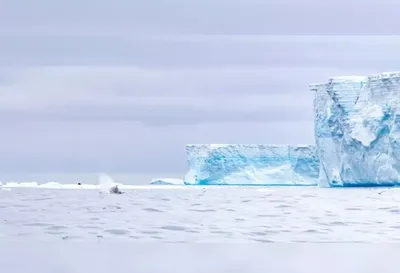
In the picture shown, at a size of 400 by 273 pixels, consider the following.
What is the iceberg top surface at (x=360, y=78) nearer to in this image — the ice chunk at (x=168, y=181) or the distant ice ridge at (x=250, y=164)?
the distant ice ridge at (x=250, y=164)

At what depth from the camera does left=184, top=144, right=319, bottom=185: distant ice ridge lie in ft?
125

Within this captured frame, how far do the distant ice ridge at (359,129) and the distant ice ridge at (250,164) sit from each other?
22.4 feet

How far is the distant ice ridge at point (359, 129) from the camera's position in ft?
90.3

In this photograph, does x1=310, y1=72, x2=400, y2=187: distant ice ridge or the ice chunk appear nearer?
x1=310, y1=72, x2=400, y2=187: distant ice ridge

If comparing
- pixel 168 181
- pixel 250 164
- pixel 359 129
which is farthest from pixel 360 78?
pixel 168 181

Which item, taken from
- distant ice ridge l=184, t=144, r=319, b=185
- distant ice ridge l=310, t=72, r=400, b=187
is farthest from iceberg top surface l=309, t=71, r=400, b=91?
distant ice ridge l=184, t=144, r=319, b=185

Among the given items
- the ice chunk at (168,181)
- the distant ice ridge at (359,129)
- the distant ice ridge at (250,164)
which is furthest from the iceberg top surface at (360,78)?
the ice chunk at (168,181)

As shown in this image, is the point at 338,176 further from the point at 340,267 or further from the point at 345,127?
the point at 340,267

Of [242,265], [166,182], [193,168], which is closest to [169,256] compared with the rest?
[242,265]

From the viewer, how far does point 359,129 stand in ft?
92.6

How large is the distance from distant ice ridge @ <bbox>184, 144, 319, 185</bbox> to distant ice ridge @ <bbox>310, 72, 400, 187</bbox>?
683 cm

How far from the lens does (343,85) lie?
29906mm

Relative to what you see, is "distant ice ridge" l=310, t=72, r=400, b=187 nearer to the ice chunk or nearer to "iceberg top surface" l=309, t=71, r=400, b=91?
"iceberg top surface" l=309, t=71, r=400, b=91

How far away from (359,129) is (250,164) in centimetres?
1118
